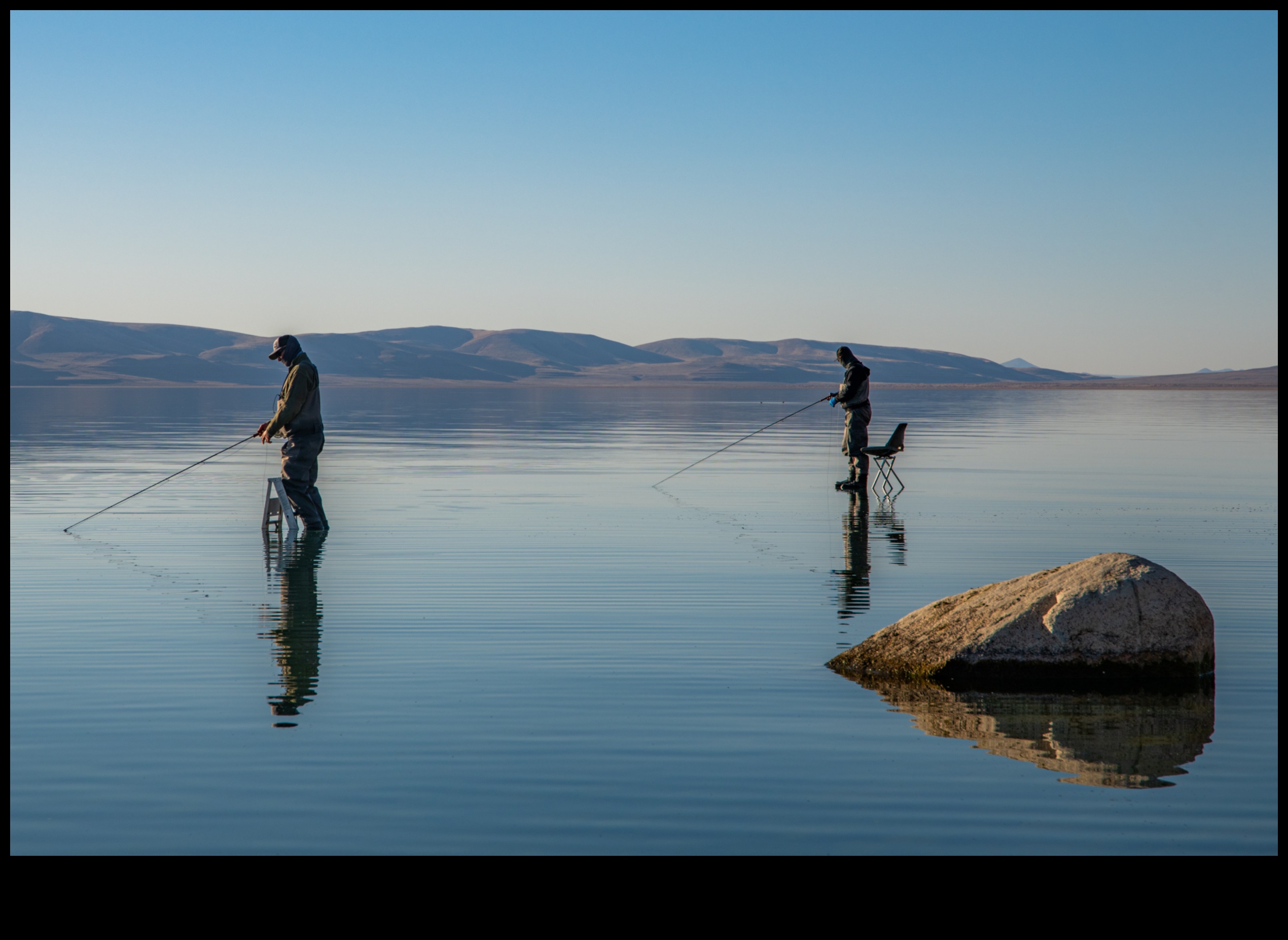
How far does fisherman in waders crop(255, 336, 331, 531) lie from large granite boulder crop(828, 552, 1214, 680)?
7.57 meters

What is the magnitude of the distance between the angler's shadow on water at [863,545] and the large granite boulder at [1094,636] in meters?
1.89

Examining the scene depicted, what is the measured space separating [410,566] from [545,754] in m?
5.50

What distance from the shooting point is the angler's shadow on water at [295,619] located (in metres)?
6.23

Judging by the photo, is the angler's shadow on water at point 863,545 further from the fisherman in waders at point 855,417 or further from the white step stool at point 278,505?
the white step stool at point 278,505

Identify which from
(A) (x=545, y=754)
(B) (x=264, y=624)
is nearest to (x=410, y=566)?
(B) (x=264, y=624)

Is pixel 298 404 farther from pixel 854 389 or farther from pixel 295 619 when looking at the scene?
pixel 854 389

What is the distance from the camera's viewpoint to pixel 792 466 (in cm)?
2288

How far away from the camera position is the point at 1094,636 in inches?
250

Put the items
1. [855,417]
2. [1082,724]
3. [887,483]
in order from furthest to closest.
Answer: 1. [887,483]
2. [855,417]
3. [1082,724]

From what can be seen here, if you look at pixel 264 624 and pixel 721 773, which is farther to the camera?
pixel 264 624

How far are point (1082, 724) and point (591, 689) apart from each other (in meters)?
2.21

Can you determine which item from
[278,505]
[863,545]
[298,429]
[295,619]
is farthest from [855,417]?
[295,619]

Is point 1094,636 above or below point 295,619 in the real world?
above
